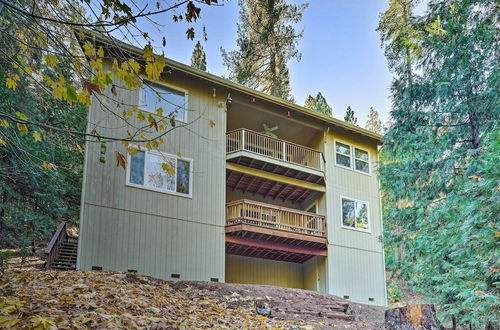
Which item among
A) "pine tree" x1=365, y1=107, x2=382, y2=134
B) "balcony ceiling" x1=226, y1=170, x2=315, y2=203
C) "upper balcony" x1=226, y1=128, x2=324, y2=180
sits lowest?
"balcony ceiling" x1=226, y1=170, x2=315, y2=203

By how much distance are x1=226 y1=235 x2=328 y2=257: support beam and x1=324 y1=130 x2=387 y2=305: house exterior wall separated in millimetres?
545

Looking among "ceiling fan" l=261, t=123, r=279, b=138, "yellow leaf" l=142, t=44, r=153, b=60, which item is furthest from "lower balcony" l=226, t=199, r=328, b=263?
"yellow leaf" l=142, t=44, r=153, b=60

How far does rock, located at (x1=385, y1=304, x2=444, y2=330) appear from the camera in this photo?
8.81 meters

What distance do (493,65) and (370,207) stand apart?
25.9 ft

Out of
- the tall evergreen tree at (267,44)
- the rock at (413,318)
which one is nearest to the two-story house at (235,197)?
the rock at (413,318)

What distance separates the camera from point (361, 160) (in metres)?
19.2

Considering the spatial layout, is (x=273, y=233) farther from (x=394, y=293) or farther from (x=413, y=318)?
(x=394, y=293)

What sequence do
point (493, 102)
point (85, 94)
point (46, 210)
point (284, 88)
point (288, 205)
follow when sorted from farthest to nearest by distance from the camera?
1. point (284, 88)
2. point (288, 205)
3. point (46, 210)
4. point (493, 102)
5. point (85, 94)

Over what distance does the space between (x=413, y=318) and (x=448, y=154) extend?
644 centimetres

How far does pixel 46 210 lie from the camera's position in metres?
16.8

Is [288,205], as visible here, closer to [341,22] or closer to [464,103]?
[464,103]

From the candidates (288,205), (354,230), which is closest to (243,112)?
(288,205)

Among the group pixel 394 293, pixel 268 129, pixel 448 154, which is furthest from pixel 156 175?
pixel 394 293

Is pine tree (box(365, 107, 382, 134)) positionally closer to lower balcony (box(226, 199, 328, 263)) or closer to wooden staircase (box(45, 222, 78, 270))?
lower balcony (box(226, 199, 328, 263))
